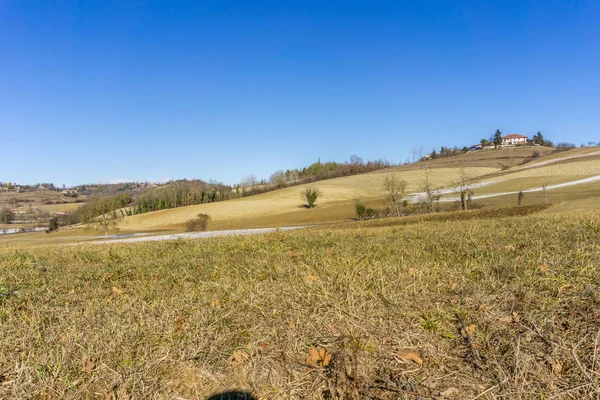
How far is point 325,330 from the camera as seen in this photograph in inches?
145

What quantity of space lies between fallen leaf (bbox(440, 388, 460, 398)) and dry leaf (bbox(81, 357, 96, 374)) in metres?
2.75

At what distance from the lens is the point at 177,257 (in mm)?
8180

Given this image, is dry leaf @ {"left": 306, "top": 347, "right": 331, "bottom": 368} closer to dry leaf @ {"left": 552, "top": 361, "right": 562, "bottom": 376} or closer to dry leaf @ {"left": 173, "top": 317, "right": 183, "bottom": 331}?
dry leaf @ {"left": 173, "top": 317, "right": 183, "bottom": 331}

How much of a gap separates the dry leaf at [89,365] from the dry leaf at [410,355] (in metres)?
2.51

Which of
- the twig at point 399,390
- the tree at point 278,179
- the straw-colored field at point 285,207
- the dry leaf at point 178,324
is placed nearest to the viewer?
the twig at point 399,390

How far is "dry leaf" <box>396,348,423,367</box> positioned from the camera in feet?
10.6

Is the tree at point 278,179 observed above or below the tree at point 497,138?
below

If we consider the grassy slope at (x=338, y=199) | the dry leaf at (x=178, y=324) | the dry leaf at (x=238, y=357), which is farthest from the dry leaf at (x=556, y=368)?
the grassy slope at (x=338, y=199)

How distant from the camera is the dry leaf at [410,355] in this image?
322cm

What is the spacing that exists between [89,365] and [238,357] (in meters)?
1.22

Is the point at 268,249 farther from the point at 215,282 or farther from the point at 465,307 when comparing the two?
the point at 465,307

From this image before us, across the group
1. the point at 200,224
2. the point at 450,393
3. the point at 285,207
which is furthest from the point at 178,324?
the point at 285,207

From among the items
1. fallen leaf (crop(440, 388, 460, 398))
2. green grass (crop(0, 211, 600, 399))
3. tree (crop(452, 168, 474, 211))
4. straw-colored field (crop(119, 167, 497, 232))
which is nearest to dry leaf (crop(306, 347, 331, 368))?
green grass (crop(0, 211, 600, 399))

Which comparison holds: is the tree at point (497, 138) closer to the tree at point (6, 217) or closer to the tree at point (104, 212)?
the tree at point (104, 212)
